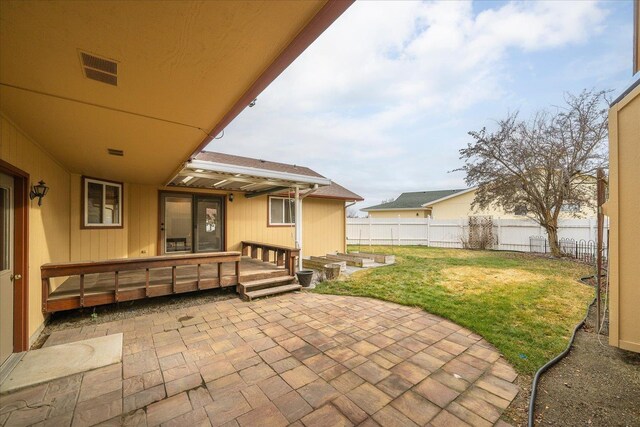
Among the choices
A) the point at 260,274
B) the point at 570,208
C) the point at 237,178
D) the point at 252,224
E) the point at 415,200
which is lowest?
the point at 260,274

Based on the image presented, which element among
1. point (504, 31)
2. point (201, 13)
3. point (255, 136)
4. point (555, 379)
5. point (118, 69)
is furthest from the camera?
point (255, 136)

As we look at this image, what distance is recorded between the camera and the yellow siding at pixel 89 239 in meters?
5.37

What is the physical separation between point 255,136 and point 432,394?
15.2 meters

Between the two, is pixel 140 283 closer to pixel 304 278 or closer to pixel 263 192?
pixel 304 278

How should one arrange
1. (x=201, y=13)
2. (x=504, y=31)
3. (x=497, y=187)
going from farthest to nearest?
(x=497, y=187), (x=504, y=31), (x=201, y=13)

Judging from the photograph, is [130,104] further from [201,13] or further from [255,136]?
[255,136]

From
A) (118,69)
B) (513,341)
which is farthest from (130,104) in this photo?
(513,341)

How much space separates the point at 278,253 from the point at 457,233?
38.9ft

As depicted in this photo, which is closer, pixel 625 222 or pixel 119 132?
pixel 625 222

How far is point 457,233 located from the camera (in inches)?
571

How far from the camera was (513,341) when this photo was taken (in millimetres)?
3295

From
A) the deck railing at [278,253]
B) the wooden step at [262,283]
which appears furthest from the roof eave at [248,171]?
the wooden step at [262,283]

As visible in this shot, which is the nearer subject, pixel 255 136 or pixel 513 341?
pixel 513 341

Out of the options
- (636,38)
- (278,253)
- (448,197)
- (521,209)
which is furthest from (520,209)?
(278,253)
